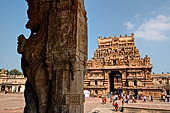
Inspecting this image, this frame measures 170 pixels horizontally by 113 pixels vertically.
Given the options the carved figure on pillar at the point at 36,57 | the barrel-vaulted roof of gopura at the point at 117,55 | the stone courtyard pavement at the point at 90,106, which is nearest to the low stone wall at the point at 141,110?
the stone courtyard pavement at the point at 90,106

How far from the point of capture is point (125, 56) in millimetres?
41625

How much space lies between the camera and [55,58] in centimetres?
545

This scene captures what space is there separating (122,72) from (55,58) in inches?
1357

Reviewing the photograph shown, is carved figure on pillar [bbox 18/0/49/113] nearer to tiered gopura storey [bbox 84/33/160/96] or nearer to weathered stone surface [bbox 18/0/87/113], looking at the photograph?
weathered stone surface [bbox 18/0/87/113]

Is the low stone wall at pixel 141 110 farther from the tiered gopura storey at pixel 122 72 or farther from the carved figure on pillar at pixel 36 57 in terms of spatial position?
the tiered gopura storey at pixel 122 72

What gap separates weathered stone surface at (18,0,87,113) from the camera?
5152 mm

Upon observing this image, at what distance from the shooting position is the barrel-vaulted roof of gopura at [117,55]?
3859 cm

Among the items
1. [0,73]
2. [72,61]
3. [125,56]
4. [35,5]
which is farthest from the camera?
[0,73]

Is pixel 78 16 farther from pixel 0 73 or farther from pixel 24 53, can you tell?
pixel 0 73

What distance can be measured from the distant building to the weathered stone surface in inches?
1942

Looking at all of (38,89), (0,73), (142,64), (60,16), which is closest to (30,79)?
(38,89)

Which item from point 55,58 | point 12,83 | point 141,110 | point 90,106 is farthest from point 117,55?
point 55,58

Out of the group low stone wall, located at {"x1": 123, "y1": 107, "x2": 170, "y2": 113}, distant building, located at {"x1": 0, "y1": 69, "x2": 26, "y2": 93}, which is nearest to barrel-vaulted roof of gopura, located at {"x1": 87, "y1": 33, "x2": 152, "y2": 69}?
low stone wall, located at {"x1": 123, "y1": 107, "x2": 170, "y2": 113}

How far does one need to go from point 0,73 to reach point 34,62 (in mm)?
54388
